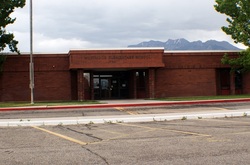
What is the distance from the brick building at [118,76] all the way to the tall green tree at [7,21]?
1383 mm

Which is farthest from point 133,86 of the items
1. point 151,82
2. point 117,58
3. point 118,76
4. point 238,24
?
point 238,24

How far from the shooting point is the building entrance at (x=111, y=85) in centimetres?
3316

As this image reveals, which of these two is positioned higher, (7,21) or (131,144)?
(7,21)

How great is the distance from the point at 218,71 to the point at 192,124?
2031cm

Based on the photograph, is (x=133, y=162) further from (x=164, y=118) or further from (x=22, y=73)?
(x=22, y=73)

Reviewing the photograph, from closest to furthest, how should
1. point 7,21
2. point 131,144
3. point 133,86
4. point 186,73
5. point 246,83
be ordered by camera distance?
point 131,144
point 7,21
point 186,73
point 133,86
point 246,83

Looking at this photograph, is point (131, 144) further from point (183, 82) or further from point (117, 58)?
point (183, 82)

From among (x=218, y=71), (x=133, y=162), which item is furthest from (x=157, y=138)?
(x=218, y=71)

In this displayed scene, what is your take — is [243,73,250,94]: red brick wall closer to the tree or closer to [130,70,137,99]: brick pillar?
the tree

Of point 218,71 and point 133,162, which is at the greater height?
point 218,71

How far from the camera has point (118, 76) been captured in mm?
33562

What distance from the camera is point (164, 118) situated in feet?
47.4

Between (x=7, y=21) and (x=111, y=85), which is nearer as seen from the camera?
(x=7, y=21)

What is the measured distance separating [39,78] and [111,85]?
6979mm
